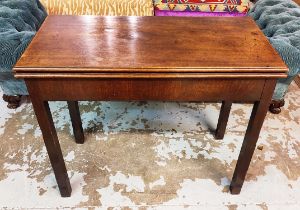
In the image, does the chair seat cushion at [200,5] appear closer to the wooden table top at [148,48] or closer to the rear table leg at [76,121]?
the wooden table top at [148,48]

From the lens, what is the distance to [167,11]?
6.28 feet

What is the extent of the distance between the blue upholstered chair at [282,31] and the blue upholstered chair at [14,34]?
1.26 m

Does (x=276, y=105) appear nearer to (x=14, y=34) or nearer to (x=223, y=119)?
(x=223, y=119)

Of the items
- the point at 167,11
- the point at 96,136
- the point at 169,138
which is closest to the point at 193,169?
the point at 169,138

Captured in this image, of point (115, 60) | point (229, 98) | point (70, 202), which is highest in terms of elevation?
point (115, 60)

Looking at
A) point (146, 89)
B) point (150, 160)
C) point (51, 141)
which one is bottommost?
point (150, 160)

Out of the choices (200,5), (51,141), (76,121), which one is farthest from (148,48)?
(200,5)

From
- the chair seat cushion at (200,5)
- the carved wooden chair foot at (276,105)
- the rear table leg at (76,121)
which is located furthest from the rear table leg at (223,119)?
the chair seat cushion at (200,5)

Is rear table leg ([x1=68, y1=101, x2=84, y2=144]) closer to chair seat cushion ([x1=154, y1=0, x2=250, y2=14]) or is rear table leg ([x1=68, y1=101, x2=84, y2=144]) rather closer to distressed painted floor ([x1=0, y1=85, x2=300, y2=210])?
distressed painted floor ([x1=0, y1=85, x2=300, y2=210])

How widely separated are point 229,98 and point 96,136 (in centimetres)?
83

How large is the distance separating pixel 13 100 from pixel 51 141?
821mm

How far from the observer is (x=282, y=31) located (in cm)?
146

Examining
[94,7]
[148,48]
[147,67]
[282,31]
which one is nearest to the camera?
[147,67]

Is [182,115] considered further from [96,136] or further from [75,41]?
[75,41]
